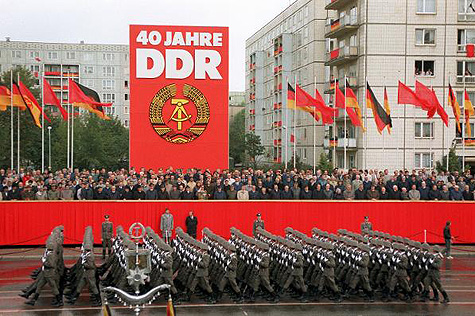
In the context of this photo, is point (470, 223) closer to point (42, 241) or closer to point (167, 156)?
point (167, 156)

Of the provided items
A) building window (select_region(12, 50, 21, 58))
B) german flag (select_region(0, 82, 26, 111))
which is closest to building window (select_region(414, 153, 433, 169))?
german flag (select_region(0, 82, 26, 111))

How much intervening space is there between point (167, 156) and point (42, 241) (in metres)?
9.24

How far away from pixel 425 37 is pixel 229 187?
1096 inches

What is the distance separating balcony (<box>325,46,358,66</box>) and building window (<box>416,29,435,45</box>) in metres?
4.66

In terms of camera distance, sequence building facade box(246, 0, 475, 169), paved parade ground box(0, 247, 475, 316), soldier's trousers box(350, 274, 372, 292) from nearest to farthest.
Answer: paved parade ground box(0, 247, 475, 316), soldier's trousers box(350, 274, 372, 292), building facade box(246, 0, 475, 169)

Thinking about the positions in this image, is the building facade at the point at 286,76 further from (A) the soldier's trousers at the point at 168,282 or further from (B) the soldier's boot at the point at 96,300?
(A) the soldier's trousers at the point at 168,282

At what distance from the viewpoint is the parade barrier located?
975 inches

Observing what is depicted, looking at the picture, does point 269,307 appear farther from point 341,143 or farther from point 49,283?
point 341,143

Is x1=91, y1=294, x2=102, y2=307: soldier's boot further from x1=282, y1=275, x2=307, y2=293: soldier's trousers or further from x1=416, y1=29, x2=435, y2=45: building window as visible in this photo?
x1=416, y1=29, x2=435, y2=45: building window

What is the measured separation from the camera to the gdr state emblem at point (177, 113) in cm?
3225

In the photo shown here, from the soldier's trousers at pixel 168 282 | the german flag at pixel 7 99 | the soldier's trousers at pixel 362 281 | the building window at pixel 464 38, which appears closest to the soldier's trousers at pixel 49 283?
the soldier's trousers at pixel 168 282

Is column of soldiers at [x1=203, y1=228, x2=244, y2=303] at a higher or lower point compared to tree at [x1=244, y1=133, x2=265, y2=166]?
lower

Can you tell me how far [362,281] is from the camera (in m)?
16.6

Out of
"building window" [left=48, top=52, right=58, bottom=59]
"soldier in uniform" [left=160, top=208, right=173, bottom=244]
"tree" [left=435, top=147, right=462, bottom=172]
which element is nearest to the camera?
"soldier in uniform" [left=160, top=208, right=173, bottom=244]
